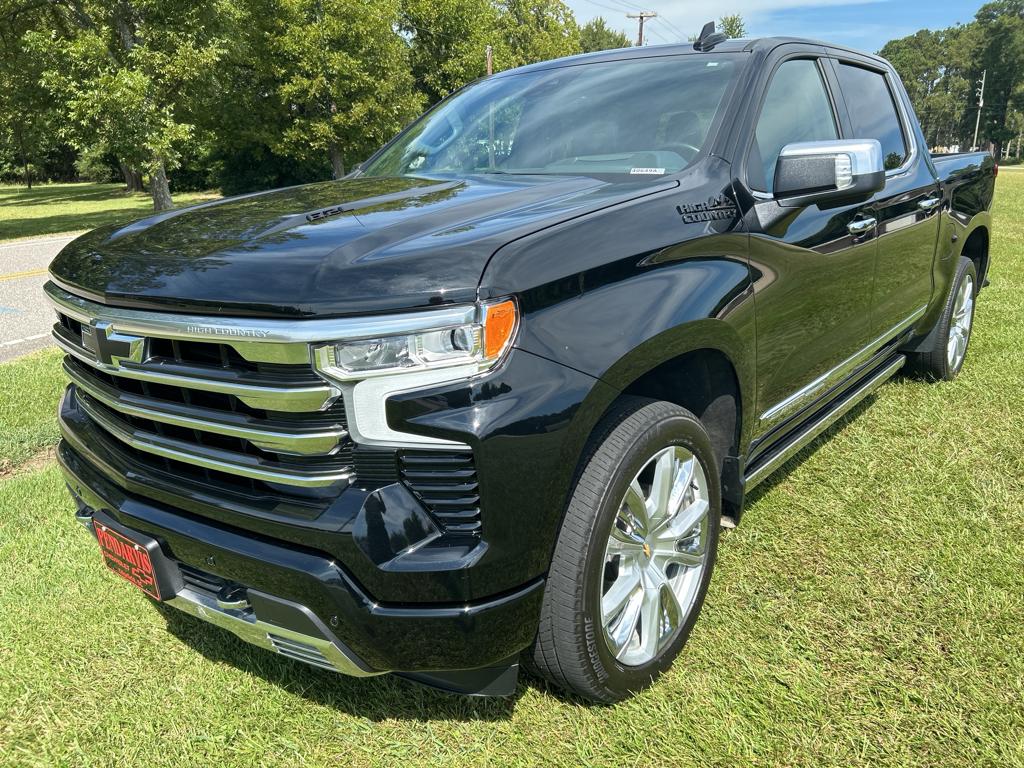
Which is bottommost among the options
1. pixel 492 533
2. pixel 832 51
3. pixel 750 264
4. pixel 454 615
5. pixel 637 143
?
pixel 454 615

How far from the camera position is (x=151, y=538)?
1.99m

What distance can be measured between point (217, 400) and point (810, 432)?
2.32 meters

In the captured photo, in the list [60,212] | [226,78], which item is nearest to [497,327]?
[226,78]

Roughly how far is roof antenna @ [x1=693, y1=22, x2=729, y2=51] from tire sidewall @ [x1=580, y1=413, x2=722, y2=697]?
1637 mm

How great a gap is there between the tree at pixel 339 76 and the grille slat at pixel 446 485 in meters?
25.6

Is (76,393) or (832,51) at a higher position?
(832,51)

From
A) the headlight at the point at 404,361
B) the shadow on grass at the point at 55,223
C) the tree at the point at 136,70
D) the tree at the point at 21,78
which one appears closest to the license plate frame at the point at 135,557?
the headlight at the point at 404,361

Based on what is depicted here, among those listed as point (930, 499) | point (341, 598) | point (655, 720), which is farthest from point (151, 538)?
point (930, 499)

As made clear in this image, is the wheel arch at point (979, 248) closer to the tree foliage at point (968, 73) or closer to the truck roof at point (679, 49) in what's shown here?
the truck roof at point (679, 49)

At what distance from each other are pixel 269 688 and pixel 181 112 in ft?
66.0

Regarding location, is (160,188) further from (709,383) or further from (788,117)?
(709,383)

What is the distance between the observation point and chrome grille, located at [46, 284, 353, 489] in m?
1.66

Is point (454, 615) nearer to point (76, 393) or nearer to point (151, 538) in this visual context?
point (151, 538)

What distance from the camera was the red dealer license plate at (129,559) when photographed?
198 cm
